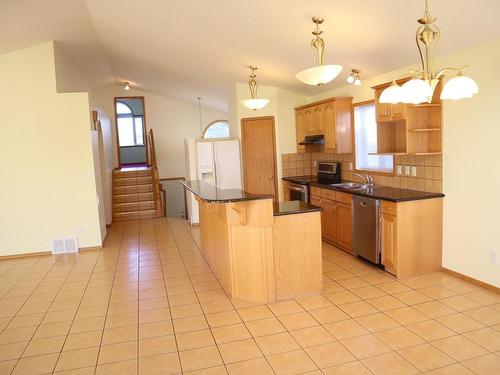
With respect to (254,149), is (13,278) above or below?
below

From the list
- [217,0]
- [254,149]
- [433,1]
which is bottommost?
[254,149]

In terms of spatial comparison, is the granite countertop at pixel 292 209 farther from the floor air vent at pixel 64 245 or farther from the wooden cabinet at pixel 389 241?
the floor air vent at pixel 64 245

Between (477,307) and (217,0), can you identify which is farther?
(217,0)

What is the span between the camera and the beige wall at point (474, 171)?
12.4ft

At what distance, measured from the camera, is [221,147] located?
24.7 ft

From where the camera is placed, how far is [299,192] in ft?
22.0

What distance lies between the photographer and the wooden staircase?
29.9 ft

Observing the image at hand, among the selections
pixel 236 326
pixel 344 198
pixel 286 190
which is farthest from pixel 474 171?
pixel 286 190

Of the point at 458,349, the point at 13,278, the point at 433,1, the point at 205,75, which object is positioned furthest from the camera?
the point at 205,75

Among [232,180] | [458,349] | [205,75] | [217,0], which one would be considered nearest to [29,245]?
[232,180]

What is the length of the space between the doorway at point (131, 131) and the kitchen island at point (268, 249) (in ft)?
27.6

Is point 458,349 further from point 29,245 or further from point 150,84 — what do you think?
A: point 150,84

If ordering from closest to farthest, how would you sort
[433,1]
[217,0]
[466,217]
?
[433,1] → [217,0] → [466,217]

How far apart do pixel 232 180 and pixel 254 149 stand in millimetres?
748
